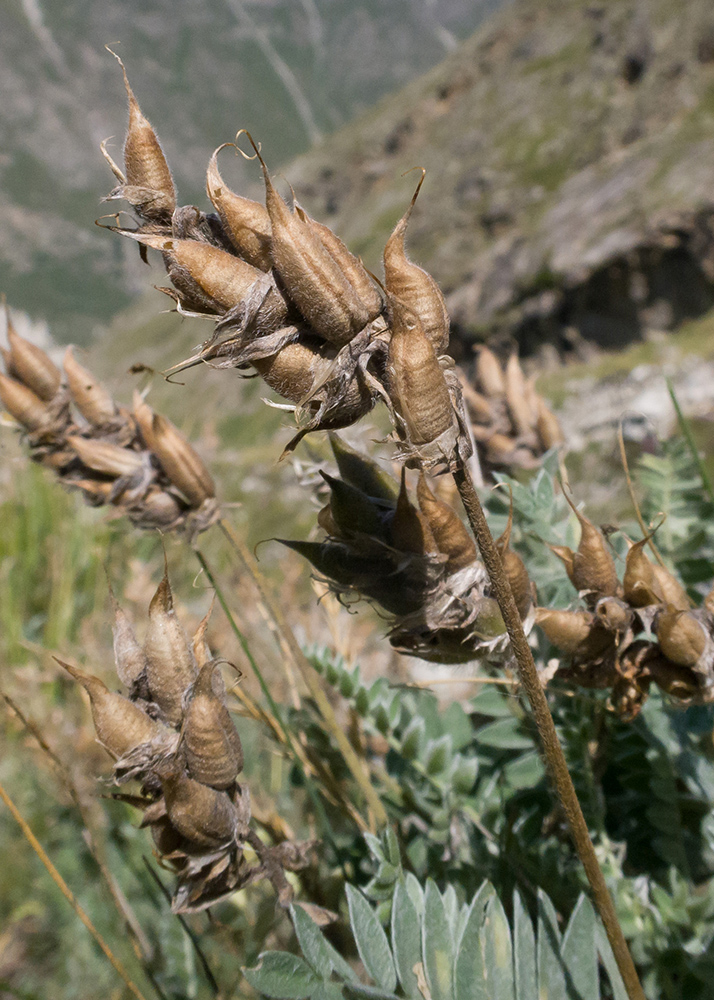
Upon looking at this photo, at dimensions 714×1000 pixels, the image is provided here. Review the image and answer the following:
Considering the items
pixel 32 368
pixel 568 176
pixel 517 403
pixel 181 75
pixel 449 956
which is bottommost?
pixel 449 956

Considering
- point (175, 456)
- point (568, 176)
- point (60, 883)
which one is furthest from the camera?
point (568, 176)

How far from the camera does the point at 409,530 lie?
0.72 meters

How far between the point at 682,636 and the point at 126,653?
59 cm

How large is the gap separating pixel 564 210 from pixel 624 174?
41.8 inches

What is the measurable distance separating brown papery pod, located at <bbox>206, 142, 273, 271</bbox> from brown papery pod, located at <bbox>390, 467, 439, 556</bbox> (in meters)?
0.26


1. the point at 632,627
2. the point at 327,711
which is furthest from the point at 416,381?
the point at 327,711

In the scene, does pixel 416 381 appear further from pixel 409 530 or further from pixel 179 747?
pixel 179 747

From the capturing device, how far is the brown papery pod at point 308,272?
22.2 inches

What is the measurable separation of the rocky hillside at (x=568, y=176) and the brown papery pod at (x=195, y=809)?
21.0ft

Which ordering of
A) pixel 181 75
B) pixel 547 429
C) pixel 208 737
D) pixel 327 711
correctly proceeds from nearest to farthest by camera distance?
1. pixel 208 737
2. pixel 327 711
3. pixel 547 429
4. pixel 181 75

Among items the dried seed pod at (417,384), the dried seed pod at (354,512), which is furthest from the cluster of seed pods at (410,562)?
the dried seed pod at (417,384)

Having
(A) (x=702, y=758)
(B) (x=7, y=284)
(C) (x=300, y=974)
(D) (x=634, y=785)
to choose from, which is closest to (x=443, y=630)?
(C) (x=300, y=974)

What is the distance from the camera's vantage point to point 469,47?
31.0 meters

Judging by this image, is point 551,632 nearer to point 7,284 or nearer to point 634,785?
point 634,785
